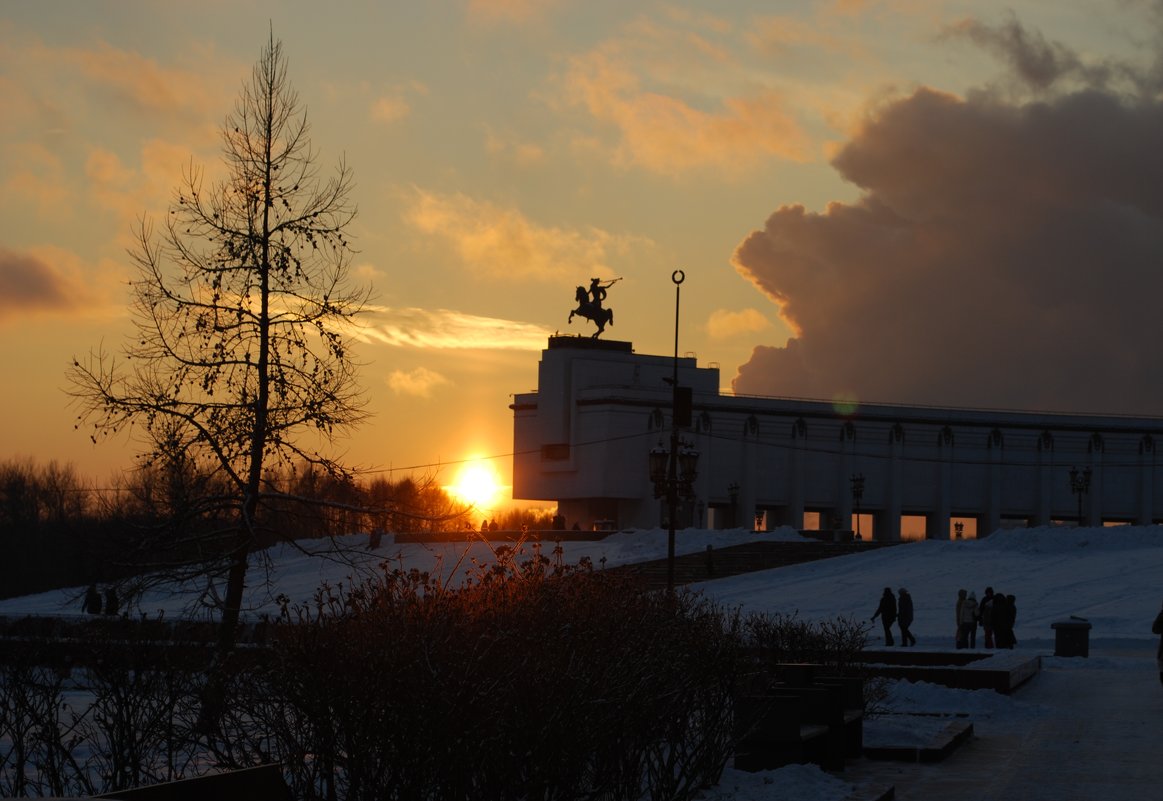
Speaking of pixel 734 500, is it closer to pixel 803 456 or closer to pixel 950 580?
pixel 803 456

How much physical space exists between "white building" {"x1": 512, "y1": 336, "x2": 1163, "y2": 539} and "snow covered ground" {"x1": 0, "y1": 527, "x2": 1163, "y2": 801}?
2753 cm

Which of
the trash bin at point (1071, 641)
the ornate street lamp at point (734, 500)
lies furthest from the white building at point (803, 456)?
the trash bin at point (1071, 641)

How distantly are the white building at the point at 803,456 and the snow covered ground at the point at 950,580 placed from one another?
27.5 meters

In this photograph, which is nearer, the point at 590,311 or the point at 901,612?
the point at 901,612

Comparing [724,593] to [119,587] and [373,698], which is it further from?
[373,698]

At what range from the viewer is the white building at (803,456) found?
97.6m

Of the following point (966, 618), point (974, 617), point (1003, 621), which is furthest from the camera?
point (974, 617)

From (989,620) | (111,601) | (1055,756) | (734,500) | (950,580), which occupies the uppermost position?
(734,500)

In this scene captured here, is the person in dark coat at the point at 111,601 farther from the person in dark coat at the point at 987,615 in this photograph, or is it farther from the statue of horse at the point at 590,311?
the statue of horse at the point at 590,311

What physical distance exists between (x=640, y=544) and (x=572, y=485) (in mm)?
32481

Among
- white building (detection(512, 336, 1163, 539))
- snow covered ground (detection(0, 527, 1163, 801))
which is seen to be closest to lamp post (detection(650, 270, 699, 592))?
snow covered ground (detection(0, 527, 1163, 801))

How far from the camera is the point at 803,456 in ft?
332

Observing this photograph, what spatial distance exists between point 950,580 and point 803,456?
51.8 metres

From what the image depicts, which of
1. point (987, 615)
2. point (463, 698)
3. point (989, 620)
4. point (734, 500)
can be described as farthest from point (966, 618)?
point (734, 500)
